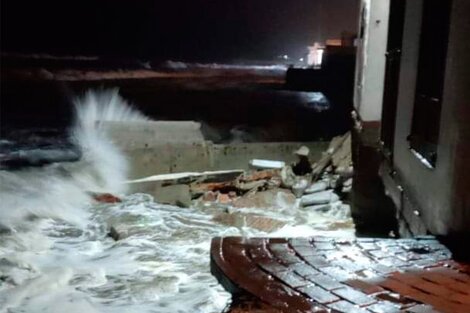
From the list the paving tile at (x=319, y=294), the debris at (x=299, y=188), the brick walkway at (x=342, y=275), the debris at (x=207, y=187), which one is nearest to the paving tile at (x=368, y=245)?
the brick walkway at (x=342, y=275)

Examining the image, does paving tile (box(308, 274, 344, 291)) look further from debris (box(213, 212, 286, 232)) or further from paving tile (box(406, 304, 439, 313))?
debris (box(213, 212, 286, 232))

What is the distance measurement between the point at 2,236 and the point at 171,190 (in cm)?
425

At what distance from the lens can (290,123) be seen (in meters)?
31.5

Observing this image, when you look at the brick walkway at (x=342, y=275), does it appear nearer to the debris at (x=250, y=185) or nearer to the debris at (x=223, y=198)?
the debris at (x=223, y=198)

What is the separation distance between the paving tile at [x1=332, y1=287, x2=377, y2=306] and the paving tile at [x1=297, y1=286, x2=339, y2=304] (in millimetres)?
74

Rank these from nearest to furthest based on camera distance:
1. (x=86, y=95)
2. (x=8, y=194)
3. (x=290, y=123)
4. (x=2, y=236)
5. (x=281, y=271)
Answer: (x=281, y=271) < (x=2, y=236) < (x=8, y=194) < (x=290, y=123) < (x=86, y=95)

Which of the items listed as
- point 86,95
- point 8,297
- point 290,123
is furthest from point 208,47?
point 8,297

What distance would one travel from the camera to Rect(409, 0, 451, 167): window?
6570 mm

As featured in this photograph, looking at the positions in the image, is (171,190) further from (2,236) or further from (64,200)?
(2,236)

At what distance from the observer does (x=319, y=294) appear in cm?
394

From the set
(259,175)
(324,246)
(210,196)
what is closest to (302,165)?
(259,175)

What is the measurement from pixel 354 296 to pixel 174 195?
33.0ft

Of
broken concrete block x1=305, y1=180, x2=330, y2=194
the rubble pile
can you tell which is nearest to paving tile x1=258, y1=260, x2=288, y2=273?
the rubble pile

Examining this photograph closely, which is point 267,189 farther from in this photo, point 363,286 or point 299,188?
point 363,286
